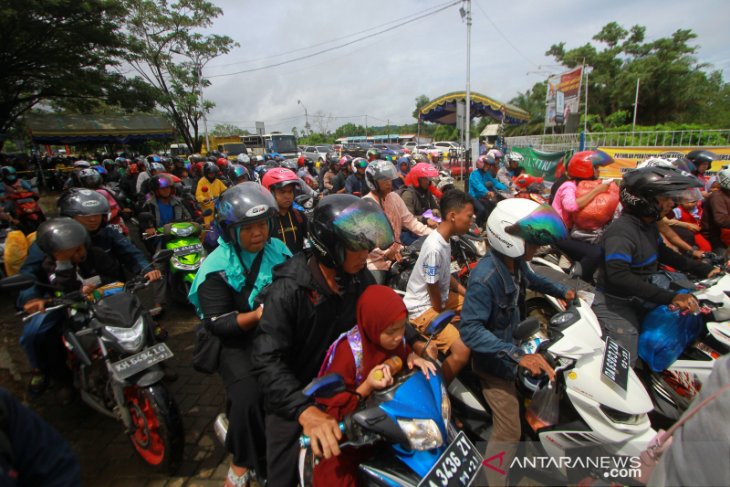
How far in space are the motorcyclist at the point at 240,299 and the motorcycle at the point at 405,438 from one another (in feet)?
2.89

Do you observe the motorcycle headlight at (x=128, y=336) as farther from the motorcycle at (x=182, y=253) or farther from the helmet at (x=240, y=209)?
the motorcycle at (x=182, y=253)

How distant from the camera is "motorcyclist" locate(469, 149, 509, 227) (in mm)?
8047

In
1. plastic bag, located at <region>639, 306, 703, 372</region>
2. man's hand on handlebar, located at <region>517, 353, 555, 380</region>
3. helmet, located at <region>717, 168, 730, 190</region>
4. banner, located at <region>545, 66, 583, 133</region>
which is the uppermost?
banner, located at <region>545, 66, 583, 133</region>

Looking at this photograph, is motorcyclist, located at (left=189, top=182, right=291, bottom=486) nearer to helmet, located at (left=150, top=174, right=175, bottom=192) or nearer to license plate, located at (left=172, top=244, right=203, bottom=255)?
license plate, located at (left=172, top=244, right=203, bottom=255)

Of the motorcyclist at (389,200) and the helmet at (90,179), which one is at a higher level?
the helmet at (90,179)

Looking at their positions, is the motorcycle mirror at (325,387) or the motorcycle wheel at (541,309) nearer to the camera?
the motorcycle mirror at (325,387)

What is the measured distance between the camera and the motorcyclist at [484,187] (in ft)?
26.4

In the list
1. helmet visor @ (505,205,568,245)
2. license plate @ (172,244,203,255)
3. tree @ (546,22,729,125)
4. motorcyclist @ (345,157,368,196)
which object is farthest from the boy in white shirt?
tree @ (546,22,729,125)

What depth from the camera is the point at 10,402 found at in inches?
49.4

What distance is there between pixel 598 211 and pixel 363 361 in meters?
3.66

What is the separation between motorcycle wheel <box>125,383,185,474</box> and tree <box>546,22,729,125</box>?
36.3 meters

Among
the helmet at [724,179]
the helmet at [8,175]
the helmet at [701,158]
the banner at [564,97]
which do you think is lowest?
the helmet at [724,179]

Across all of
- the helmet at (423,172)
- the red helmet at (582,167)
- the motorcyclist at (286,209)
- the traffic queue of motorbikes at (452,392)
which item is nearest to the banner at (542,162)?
the helmet at (423,172)

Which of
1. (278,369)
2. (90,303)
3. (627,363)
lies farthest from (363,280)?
(90,303)
